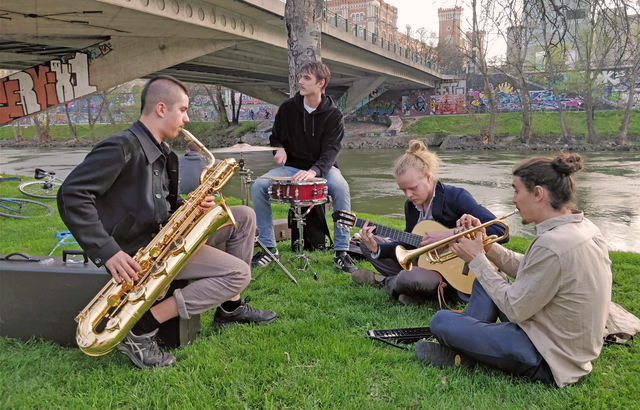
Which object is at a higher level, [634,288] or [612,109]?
[612,109]

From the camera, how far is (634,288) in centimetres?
411

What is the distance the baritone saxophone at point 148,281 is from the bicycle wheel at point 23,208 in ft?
21.2

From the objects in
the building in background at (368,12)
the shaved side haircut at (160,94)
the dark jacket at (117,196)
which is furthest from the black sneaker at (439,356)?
the building in background at (368,12)

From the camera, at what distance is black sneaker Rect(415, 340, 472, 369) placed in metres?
2.78

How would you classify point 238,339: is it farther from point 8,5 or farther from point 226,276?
point 8,5

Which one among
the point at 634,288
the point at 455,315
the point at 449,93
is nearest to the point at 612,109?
the point at 449,93

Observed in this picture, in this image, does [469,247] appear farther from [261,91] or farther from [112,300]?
[261,91]

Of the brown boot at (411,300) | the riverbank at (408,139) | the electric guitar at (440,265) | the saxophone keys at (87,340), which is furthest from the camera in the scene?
the riverbank at (408,139)

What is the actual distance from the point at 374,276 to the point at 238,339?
167 cm

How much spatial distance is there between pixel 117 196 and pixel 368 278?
249 cm

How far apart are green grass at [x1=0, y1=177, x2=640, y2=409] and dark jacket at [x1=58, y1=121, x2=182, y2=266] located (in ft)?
2.51

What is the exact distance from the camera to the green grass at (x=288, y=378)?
2430 mm

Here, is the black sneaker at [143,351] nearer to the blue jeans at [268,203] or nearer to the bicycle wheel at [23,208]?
the blue jeans at [268,203]

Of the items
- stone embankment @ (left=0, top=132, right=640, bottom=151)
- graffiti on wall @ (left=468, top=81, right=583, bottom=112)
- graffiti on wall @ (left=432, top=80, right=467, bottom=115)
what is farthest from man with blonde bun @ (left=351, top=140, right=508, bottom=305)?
graffiti on wall @ (left=432, top=80, right=467, bottom=115)
